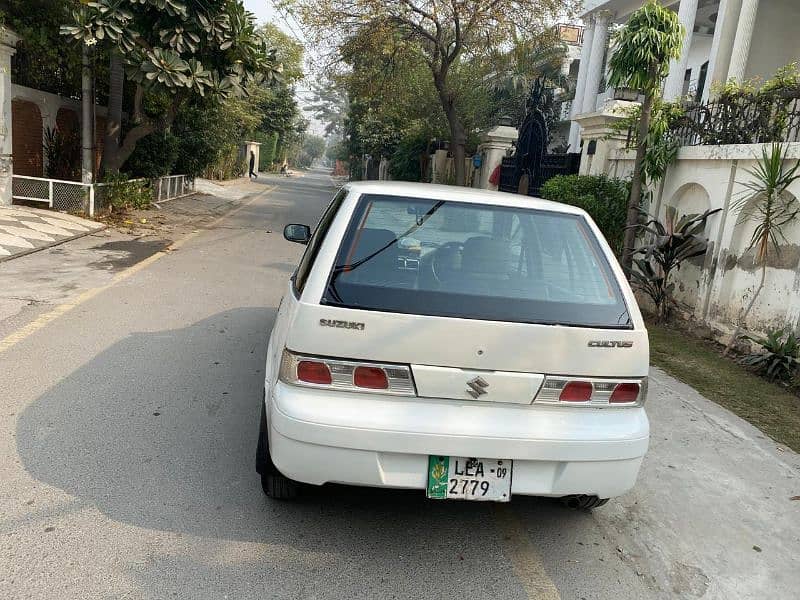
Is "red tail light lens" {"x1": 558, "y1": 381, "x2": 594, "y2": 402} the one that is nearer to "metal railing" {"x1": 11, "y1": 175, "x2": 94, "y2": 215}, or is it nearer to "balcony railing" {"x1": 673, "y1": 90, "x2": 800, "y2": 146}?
"balcony railing" {"x1": 673, "y1": 90, "x2": 800, "y2": 146}

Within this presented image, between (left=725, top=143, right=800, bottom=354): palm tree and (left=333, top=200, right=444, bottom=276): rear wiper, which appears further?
(left=725, top=143, right=800, bottom=354): palm tree

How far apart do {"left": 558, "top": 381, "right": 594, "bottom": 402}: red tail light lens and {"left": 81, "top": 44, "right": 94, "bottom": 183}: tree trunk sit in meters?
12.8

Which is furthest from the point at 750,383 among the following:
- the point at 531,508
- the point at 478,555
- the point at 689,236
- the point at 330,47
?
the point at 330,47

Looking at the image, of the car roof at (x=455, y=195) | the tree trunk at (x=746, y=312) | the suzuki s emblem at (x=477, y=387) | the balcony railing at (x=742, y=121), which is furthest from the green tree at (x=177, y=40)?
the suzuki s emblem at (x=477, y=387)

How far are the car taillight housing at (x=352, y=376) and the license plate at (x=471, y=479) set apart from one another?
373mm

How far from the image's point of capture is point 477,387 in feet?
9.09

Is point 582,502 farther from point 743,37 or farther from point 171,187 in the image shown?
point 171,187

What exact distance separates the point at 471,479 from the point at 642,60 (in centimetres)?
708

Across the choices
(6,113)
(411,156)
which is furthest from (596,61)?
(6,113)

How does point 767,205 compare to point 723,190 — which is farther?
point 723,190

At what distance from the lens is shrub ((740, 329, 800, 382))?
19.2 ft

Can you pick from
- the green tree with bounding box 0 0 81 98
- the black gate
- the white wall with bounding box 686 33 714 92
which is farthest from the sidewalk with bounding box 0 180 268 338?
the white wall with bounding box 686 33 714 92

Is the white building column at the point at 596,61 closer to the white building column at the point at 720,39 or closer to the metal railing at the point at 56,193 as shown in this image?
the white building column at the point at 720,39

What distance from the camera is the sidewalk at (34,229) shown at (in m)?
9.41
